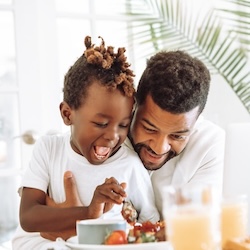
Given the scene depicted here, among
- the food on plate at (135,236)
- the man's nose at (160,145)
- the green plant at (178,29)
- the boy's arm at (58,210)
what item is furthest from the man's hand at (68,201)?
the green plant at (178,29)

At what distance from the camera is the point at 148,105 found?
57.8 inches

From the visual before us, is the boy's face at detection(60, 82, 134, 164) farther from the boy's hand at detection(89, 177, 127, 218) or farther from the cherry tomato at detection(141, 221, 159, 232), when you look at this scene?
the cherry tomato at detection(141, 221, 159, 232)

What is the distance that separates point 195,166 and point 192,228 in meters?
0.79

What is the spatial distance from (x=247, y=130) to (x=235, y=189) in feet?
0.49

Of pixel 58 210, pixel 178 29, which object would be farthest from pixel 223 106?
pixel 58 210

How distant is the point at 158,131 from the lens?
57.5 inches

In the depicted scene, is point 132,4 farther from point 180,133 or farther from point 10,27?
point 180,133

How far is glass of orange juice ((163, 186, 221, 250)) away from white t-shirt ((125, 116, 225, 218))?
749 mm

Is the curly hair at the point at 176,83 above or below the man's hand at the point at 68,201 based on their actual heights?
above

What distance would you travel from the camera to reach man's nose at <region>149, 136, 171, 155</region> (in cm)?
147

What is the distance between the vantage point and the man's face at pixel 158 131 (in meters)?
1.44

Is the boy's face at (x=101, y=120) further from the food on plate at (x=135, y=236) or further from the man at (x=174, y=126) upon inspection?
the food on plate at (x=135, y=236)

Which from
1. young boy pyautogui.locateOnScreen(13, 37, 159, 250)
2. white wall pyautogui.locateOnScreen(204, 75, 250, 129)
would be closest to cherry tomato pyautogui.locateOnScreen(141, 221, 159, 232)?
young boy pyautogui.locateOnScreen(13, 37, 159, 250)

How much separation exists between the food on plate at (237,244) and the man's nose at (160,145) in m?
0.50
